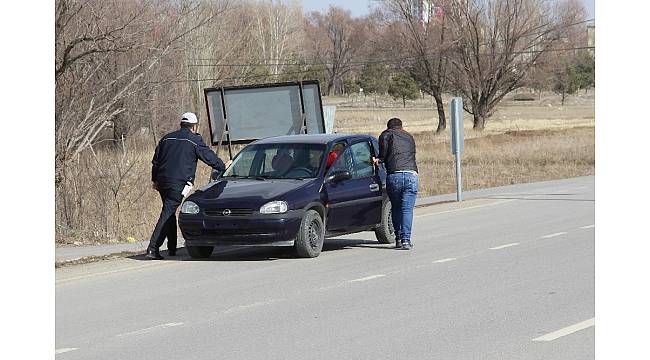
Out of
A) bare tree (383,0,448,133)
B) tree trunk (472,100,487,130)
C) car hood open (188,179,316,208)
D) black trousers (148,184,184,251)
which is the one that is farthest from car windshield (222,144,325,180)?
bare tree (383,0,448,133)

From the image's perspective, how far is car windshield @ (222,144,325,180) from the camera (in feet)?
52.2

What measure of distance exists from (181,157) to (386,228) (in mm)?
2982

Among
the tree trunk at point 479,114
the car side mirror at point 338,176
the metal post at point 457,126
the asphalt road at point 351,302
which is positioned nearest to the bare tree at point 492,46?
the tree trunk at point 479,114

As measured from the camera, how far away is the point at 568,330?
9469 mm

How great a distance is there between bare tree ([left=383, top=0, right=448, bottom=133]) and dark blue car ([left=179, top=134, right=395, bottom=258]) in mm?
68108

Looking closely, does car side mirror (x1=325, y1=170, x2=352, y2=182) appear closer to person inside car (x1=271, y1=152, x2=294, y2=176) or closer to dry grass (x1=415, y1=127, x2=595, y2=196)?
person inside car (x1=271, y1=152, x2=294, y2=176)

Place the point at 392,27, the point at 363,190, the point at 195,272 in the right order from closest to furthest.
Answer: the point at 195,272
the point at 363,190
the point at 392,27

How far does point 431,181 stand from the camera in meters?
38.0

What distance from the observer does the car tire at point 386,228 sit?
16766mm

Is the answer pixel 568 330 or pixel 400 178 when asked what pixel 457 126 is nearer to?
pixel 400 178

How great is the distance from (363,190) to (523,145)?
133ft

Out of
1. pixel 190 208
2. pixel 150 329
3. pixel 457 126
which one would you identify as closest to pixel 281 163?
pixel 190 208
